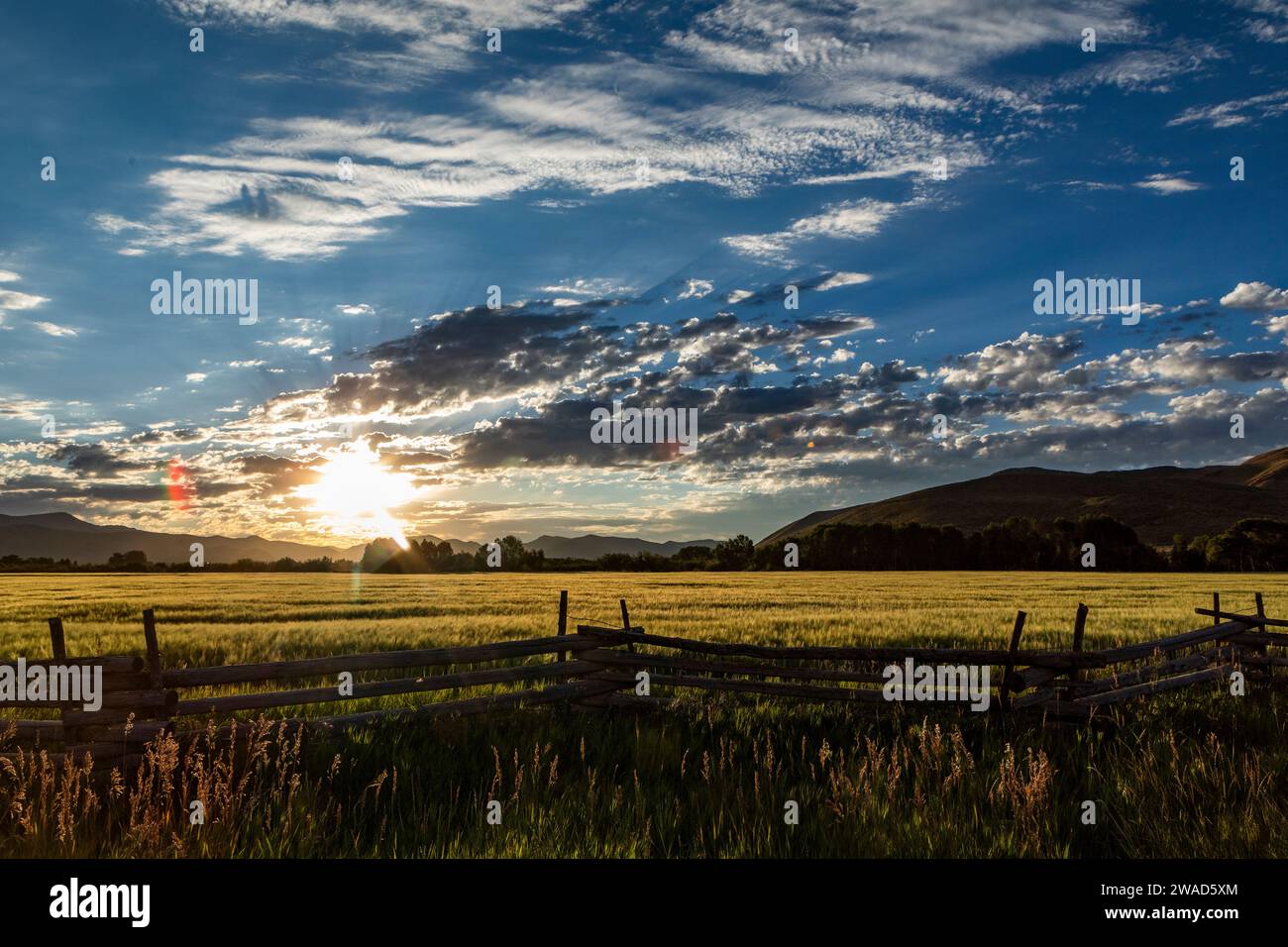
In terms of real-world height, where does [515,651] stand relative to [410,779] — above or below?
above

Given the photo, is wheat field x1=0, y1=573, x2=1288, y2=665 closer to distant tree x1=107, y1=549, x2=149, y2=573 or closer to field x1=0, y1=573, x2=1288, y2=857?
field x1=0, y1=573, x2=1288, y2=857

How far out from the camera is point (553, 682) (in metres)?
12.0

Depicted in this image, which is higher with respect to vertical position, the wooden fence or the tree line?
the wooden fence

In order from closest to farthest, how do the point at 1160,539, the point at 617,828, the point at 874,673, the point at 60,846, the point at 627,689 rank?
1. the point at 60,846
2. the point at 617,828
3. the point at 874,673
4. the point at 627,689
5. the point at 1160,539

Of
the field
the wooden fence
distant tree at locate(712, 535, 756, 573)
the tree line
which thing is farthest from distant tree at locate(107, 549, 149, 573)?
the field

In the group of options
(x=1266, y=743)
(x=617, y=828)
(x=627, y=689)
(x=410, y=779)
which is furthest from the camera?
(x=627, y=689)

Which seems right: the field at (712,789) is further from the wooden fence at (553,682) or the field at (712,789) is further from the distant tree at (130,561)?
the distant tree at (130,561)

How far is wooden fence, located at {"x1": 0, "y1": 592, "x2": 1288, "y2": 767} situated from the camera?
695 centimetres

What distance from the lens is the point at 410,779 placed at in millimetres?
6973

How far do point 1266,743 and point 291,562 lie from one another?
103289mm

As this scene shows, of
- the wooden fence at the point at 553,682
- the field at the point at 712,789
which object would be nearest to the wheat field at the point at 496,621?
the wooden fence at the point at 553,682

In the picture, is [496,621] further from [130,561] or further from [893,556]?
[130,561]
